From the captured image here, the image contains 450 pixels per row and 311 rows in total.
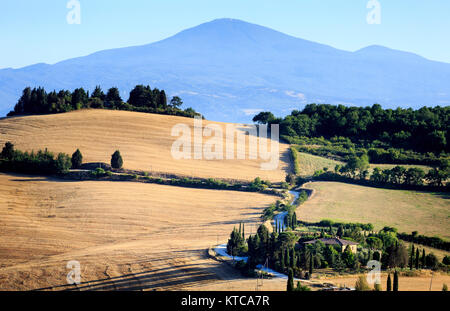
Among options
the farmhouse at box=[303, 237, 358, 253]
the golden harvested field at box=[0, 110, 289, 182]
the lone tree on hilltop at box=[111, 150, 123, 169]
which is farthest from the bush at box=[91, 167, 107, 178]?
the farmhouse at box=[303, 237, 358, 253]

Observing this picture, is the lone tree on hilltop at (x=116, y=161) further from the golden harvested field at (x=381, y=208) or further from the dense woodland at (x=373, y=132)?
the dense woodland at (x=373, y=132)

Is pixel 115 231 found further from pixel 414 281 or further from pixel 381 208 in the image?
pixel 381 208

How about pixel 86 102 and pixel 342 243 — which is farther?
pixel 86 102

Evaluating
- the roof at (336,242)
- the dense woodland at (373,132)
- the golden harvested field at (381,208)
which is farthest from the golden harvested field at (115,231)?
the dense woodland at (373,132)

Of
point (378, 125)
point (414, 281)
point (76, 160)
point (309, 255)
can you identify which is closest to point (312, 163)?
point (378, 125)

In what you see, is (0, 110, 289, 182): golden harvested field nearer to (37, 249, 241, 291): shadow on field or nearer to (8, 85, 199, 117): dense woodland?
(8, 85, 199, 117): dense woodland

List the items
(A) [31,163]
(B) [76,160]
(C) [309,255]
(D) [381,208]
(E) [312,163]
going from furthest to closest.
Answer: (E) [312,163] < (B) [76,160] < (A) [31,163] < (D) [381,208] < (C) [309,255]
